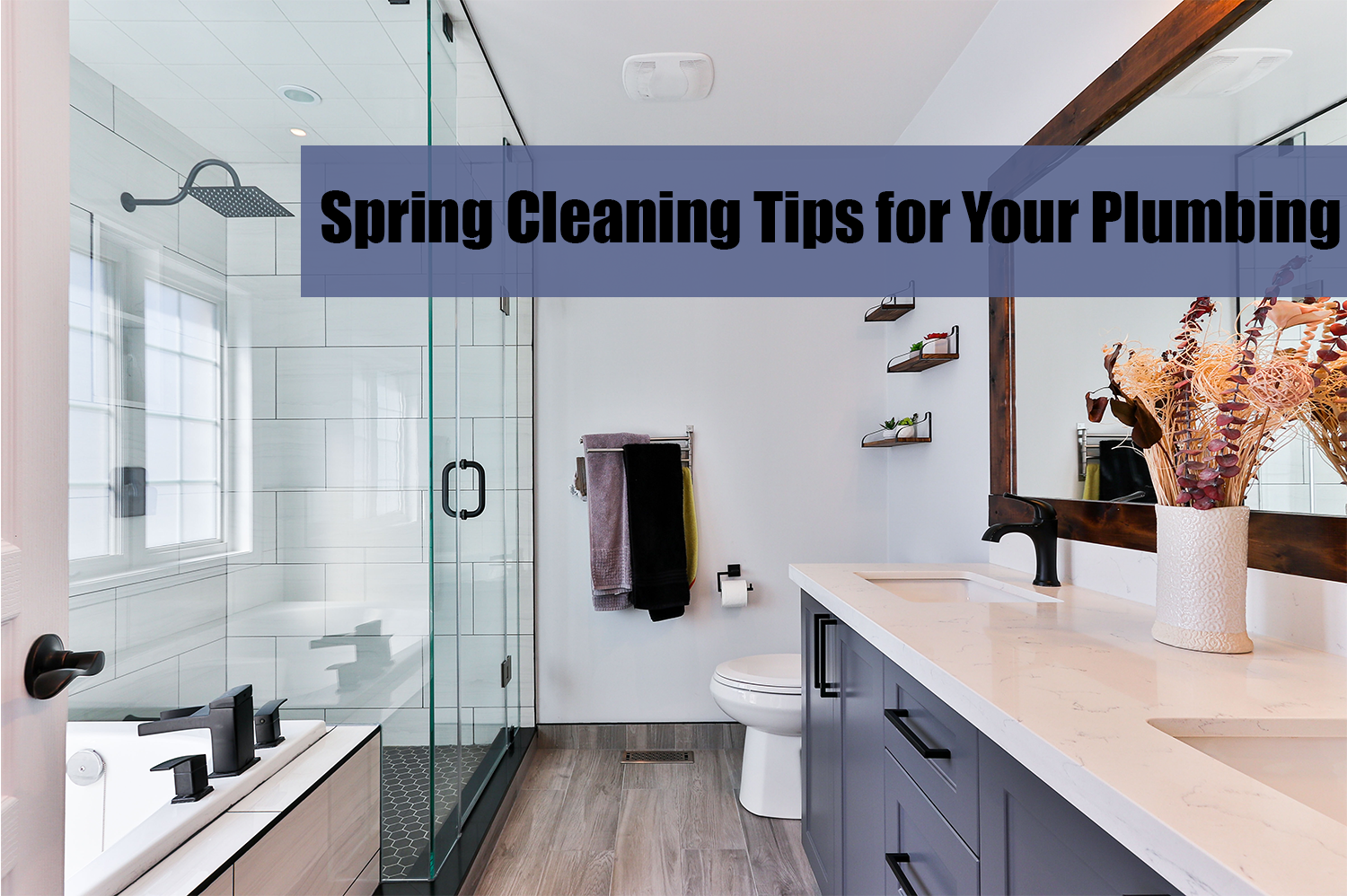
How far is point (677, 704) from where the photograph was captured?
9.25ft

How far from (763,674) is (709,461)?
0.92 metres

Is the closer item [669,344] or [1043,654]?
[1043,654]

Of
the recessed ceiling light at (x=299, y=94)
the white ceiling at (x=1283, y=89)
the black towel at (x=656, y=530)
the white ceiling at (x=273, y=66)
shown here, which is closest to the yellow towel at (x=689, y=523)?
the black towel at (x=656, y=530)

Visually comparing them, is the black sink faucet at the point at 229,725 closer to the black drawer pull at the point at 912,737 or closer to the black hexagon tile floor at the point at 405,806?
the black hexagon tile floor at the point at 405,806

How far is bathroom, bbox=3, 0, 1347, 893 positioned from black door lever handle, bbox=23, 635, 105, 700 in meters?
0.02

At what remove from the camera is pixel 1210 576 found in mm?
962

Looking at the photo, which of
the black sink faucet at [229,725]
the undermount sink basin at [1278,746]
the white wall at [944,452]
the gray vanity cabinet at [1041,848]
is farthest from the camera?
the white wall at [944,452]

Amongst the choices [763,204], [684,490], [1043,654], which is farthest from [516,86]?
[1043,654]

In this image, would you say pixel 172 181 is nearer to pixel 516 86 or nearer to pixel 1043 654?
pixel 516 86

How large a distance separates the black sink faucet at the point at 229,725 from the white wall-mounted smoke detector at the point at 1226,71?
2.08 m

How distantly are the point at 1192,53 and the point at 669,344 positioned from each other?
194 centimetres

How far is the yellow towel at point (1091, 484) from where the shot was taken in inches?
57.5

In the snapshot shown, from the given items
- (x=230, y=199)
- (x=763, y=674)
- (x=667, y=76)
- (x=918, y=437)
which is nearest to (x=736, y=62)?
(x=667, y=76)

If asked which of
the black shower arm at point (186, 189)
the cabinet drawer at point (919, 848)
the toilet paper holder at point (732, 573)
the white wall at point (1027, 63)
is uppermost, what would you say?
the white wall at point (1027, 63)
